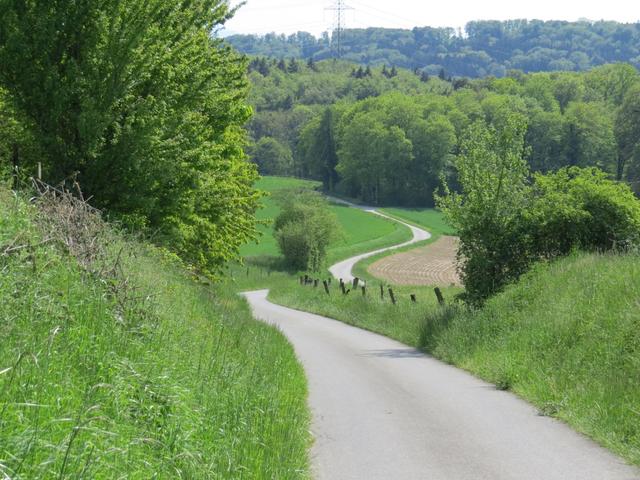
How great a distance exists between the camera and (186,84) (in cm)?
1608

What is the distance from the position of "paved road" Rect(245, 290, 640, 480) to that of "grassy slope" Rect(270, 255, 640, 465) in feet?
1.26

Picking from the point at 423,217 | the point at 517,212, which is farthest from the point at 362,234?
the point at 517,212

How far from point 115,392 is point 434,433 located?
19.6 feet

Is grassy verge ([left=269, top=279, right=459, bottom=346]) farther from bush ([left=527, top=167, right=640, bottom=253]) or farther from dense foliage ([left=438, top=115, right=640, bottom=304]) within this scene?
bush ([left=527, top=167, right=640, bottom=253])

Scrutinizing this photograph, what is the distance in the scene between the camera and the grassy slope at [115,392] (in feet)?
15.0

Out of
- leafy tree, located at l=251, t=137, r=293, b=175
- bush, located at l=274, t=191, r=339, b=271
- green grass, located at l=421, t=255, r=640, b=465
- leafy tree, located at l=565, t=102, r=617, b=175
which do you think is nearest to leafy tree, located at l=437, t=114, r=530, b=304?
green grass, located at l=421, t=255, r=640, b=465

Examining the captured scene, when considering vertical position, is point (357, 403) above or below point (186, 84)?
below

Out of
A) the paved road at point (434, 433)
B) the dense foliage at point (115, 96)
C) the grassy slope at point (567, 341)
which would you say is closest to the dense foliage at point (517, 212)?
the grassy slope at point (567, 341)

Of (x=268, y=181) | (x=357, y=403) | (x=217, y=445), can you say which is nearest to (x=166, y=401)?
(x=217, y=445)

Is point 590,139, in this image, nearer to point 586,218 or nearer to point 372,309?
point 372,309

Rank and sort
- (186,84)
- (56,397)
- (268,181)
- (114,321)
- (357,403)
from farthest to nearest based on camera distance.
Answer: (268,181)
(186,84)
(357,403)
(114,321)
(56,397)

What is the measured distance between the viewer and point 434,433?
1067 cm

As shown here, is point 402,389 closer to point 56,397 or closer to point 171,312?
point 171,312

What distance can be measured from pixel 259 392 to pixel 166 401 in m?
2.97
